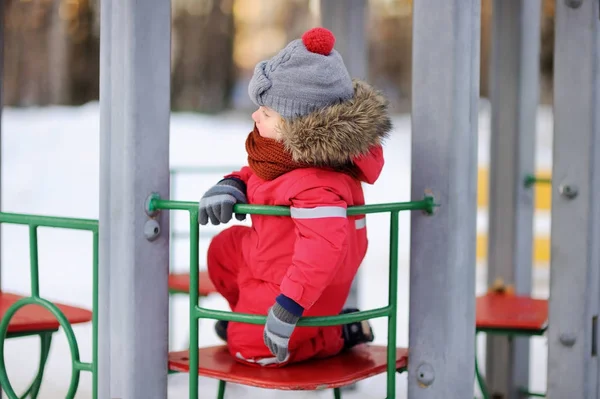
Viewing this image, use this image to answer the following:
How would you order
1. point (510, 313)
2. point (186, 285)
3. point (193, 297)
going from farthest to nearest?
point (186, 285), point (510, 313), point (193, 297)

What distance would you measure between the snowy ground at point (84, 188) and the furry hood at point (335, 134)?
3323mm

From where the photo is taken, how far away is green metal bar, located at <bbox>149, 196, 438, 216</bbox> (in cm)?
229

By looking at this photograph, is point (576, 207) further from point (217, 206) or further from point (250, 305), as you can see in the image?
point (217, 206)

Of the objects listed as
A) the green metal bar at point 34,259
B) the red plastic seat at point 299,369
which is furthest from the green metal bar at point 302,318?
the green metal bar at point 34,259

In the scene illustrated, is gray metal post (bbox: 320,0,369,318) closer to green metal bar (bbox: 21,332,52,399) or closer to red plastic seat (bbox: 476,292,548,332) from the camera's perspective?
red plastic seat (bbox: 476,292,548,332)

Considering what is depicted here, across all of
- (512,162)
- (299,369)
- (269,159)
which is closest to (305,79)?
(269,159)

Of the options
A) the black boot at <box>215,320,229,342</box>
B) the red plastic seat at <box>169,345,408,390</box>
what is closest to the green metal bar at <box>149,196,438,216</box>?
the red plastic seat at <box>169,345,408,390</box>

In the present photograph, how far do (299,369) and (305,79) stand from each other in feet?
2.53

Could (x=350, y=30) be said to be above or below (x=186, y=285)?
above

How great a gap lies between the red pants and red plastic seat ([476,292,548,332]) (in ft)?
2.75

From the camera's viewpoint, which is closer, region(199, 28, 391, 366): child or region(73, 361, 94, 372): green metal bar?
region(199, 28, 391, 366): child

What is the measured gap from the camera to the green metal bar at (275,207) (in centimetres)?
229

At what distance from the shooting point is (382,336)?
18.6 feet

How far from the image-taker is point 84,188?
11211mm
